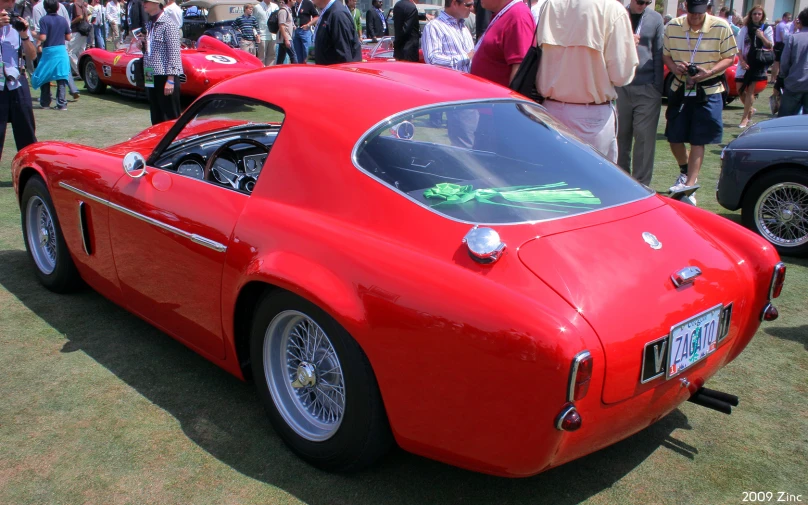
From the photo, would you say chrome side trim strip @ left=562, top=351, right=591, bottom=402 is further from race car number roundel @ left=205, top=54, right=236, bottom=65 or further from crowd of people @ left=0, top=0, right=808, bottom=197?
race car number roundel @ left=205, top=54, right=236, bottom=65

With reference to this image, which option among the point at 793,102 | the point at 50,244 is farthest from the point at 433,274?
the point at 793,102

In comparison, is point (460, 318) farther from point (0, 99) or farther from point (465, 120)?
point (0, 99)

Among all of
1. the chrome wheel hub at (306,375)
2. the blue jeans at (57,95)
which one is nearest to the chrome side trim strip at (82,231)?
the chrome wheel hub at (306,375)

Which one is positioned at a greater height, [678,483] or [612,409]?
[612,409]

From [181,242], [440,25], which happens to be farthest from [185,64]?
[181,242]

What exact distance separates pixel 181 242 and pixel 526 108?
172cm

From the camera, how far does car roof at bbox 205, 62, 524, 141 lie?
9.55ft

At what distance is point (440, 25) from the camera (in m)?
6.30

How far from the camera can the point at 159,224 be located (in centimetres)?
332

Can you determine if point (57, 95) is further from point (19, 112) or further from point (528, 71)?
point (528, 71)

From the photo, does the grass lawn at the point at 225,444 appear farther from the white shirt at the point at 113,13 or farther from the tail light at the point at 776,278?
the white shirt at the point at 113,13

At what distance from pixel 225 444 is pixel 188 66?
8738 millimetres

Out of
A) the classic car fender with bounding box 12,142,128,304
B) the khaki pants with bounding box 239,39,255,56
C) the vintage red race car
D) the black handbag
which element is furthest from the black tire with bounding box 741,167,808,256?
the khaki pants with bounding box 239,39,255,56

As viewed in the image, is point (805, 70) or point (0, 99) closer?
point (0, 99)
